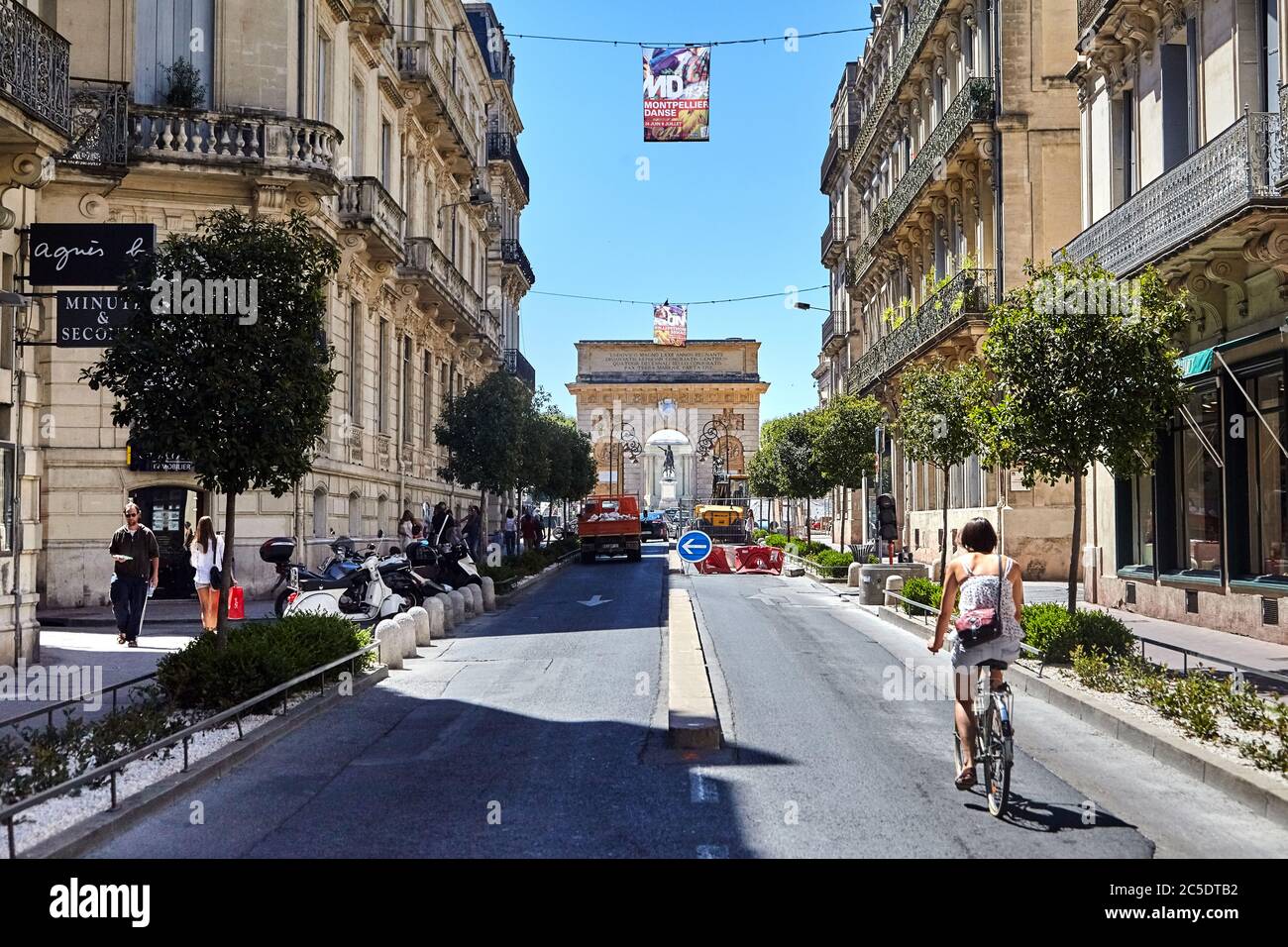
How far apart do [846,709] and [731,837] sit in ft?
15.0

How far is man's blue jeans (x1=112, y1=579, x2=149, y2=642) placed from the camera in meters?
15.7

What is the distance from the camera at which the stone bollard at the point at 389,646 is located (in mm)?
13852

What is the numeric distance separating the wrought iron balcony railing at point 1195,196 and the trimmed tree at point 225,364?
9.85 metres

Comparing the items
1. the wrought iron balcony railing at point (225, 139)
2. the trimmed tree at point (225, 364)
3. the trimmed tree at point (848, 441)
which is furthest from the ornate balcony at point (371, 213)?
the trimmed tree at point (225, 364)

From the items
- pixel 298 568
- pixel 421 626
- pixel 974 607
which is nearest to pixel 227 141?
pixel 298 568

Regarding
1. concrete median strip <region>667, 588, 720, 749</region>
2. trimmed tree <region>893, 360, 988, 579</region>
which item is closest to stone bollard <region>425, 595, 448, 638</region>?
concrete median strip <region>667, 588, 720, 749</region>

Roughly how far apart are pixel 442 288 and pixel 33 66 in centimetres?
2242

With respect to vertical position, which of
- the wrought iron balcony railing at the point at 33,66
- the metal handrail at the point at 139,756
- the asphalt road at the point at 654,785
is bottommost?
the asphalt road at the point at 654,785

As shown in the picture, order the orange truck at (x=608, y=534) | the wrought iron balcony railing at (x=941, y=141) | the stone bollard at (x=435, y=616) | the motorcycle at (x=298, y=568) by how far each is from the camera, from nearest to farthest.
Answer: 1. the stone bollard at (x=435, y=616)
2. the motorcycle at (x=298, y=568)
3. the wrought iron balcony railing at (x=941, y=141)
4. the orange truck at (x=608, y=534)

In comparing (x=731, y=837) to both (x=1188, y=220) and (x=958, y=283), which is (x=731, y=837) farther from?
(x=958, y=283)

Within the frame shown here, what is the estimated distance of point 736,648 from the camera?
15.7m

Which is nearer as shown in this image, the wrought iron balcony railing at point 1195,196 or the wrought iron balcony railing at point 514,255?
the wrought iron balcony railing at point 1195,196

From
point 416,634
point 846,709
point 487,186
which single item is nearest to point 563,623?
point 416,634

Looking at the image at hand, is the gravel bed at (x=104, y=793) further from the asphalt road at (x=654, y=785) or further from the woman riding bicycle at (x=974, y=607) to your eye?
the woman riding bicycle at (x=974, y=607)
